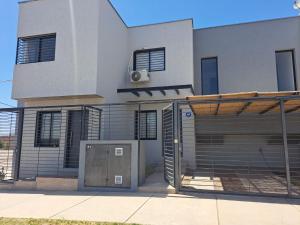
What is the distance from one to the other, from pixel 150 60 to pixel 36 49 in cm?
523

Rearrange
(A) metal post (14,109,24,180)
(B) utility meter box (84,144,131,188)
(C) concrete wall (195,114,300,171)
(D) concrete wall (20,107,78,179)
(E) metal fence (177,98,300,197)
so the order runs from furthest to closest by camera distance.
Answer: (C) concrete wall (195,114,300,171), (E) metal fence (177,98,300,197), (D) concrete wall (20,107,78,179), (A) metal post (14,109,24,180), (B) utility meter box (84,144,131,188)

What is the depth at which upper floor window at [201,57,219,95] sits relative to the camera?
1220 centimetres

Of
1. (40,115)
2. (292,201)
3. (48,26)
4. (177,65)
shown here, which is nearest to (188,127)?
(177,65)

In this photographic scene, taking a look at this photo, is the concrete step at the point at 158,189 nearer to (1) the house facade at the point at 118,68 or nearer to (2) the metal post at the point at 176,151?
(2) the metal post at the point at 176,151

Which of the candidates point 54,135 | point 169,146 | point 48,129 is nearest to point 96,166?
point 169,146

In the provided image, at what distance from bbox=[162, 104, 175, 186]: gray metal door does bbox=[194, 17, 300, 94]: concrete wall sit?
412 cm

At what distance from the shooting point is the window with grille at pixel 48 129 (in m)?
10.3

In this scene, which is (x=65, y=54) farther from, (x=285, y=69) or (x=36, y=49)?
(x=285, y=69)

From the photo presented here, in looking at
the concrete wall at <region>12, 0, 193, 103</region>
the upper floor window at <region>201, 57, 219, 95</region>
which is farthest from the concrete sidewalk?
the upper floor window at <region>201, 57, 219, 95</region>

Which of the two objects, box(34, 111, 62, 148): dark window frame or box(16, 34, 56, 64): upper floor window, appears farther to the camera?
box(16, 34, 56, 64): upper floor window

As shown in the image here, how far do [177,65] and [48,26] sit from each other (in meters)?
5.88

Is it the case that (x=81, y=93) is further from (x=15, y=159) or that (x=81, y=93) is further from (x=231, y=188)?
(x=231, y=188)

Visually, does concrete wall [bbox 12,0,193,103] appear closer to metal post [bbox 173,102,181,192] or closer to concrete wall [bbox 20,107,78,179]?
concrete wall [bbox 20,107,78,179]

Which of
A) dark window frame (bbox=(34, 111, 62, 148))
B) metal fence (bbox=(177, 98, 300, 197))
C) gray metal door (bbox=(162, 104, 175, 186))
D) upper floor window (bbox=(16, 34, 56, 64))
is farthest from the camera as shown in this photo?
metal fence (bbox=(177, 98, 300, 197))
